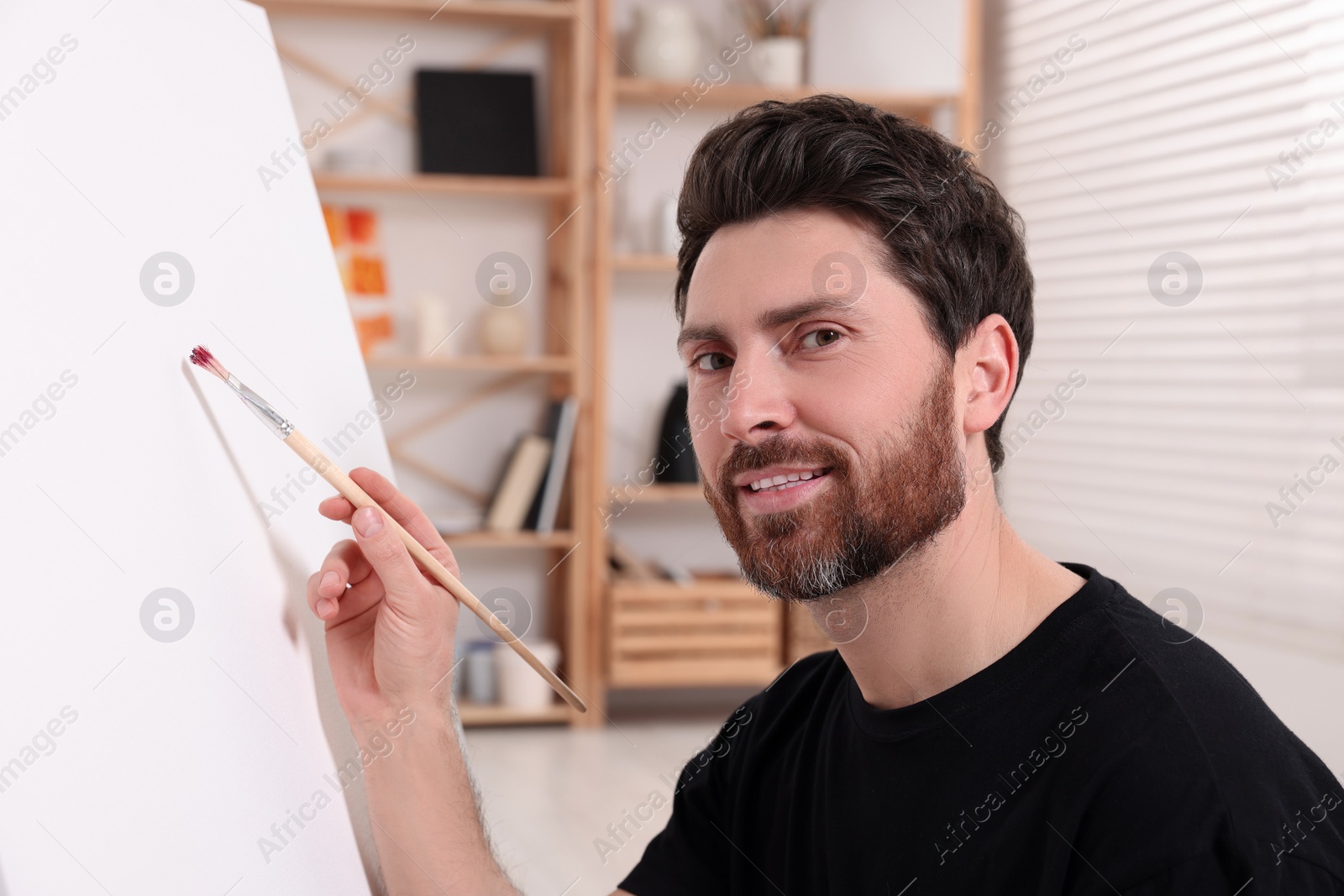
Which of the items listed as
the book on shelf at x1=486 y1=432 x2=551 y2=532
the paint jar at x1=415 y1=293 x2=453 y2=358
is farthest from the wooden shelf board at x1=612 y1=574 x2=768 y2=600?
the paint jar at x1=415 y1=293 x2=453 y2=358

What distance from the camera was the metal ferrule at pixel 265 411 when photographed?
0.84 meters

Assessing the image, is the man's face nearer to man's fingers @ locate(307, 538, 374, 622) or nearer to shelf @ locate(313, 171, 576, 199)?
man's fingers @ locate(307, 538, 374, 622)

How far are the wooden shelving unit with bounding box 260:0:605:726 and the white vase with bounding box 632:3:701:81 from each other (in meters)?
0.16

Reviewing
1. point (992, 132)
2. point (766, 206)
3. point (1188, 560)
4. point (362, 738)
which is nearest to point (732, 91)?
point (992, 132)

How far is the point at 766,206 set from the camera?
42.4 inches

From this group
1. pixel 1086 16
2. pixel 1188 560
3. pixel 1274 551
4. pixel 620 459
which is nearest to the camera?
pixel 1274 551

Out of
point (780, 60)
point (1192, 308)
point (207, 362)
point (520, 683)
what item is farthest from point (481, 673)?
point (207, 362)

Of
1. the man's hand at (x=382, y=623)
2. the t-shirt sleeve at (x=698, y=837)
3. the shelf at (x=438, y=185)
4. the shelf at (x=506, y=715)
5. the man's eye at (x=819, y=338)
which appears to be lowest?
the shelf at (x=506, y=715)

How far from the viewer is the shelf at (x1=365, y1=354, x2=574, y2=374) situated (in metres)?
3.38

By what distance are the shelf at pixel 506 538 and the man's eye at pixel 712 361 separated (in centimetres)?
242

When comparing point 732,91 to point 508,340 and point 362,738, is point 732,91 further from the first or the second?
point 362,738

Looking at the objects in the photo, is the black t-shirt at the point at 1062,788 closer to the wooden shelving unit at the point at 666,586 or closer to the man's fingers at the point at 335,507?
the man's fingers at the point at 335,507

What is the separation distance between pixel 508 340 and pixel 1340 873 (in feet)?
9.77

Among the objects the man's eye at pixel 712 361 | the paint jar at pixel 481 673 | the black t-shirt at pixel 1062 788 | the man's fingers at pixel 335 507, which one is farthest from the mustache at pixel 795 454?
the paint jar at pixel 481 673
